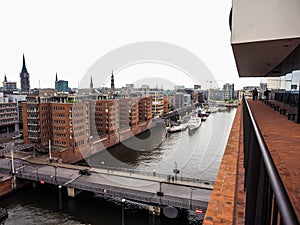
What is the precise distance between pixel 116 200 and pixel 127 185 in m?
0.72

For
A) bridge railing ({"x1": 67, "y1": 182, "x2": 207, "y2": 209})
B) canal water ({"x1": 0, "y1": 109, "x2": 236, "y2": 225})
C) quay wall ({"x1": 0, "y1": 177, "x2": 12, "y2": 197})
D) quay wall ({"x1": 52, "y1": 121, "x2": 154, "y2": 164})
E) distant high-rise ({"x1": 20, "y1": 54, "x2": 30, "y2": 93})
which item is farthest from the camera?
distant high-rise ({"x1": 20, "y1": 54, "x2": 30, "y2": 93})

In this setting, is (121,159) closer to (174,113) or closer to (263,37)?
(263,37)

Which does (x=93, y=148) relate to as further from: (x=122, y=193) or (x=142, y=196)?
(x=142, y=196)

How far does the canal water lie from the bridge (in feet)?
1.60

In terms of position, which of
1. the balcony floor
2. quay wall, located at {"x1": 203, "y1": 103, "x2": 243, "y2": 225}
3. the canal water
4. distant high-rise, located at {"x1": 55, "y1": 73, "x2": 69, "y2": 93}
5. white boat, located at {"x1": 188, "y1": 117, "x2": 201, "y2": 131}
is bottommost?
the canal water

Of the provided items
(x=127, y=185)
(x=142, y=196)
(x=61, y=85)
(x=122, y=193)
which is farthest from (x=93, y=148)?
(x=61, y=85)

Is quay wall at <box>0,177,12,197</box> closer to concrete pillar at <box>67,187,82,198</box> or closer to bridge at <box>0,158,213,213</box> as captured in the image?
bridge at <box>0,158,213,213</box>

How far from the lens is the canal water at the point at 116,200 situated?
764 centimetres

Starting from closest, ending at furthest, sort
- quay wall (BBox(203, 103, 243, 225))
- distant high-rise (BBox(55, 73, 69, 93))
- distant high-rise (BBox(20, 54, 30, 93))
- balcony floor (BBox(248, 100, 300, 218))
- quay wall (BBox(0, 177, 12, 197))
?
1. balcony floor (BBox(248, 100, 300, 218))
2. quay wall (BBox(203, 103, 243, 225))
3. quay wall (BBox(0, 177, 12, 197))
4. distant high-rise (BBox(55, 73, 69, 93))
5. distant high-rise (BBox(20, 54, 30, 93))

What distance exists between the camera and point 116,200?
8.91 metres

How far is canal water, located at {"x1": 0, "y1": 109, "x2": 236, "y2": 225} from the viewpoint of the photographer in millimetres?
7641

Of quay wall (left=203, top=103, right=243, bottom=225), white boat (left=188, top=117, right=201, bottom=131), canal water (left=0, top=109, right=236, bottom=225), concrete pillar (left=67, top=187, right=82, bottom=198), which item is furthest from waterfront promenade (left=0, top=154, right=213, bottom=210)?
white boat (left=188, top=117, right=201, bottom=131)

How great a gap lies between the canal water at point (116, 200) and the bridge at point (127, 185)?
0.49m

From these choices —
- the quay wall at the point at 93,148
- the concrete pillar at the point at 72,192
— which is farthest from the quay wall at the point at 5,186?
the quay wall at the point at 93,148
